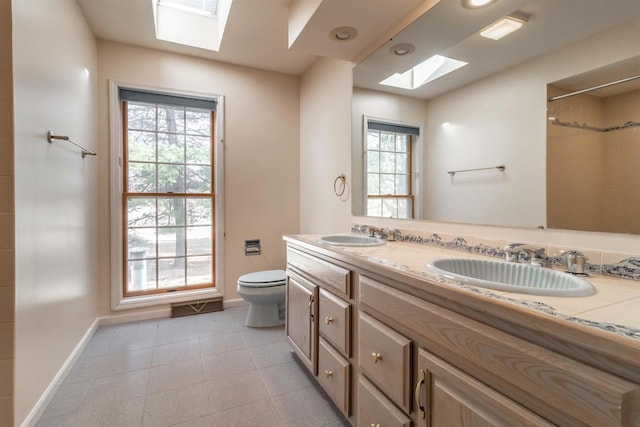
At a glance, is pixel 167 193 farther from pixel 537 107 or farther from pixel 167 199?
pixel 537 107

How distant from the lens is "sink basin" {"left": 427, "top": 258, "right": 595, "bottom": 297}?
77cm

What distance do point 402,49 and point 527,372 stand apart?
5.90ft

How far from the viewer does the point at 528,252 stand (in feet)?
3.87

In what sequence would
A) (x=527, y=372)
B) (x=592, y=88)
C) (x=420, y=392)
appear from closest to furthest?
(x=527, y=372) → (x=420, y=392) → (x=592, y=88)

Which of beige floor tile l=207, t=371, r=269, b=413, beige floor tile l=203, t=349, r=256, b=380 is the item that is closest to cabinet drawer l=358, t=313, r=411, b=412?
beige floor tile l=207, t=371, r=269, b=413

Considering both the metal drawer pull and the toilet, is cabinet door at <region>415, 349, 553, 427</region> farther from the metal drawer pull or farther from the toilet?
the toilet

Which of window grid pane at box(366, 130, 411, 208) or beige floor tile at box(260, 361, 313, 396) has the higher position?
window grid pane at box(366, 130, 411, 208)

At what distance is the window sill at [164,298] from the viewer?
274cm

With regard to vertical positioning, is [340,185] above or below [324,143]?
below

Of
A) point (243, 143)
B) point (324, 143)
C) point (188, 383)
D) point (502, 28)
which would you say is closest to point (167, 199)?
point (243, 143)

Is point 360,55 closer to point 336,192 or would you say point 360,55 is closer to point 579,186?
point 336,192

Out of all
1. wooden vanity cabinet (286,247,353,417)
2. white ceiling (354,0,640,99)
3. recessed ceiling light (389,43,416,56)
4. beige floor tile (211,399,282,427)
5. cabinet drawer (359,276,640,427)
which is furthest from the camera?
recessed ceiling light (389,43,416,56)

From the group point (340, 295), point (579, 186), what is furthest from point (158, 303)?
point (579, 186)

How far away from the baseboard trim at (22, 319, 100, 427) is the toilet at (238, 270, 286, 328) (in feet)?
3.87
